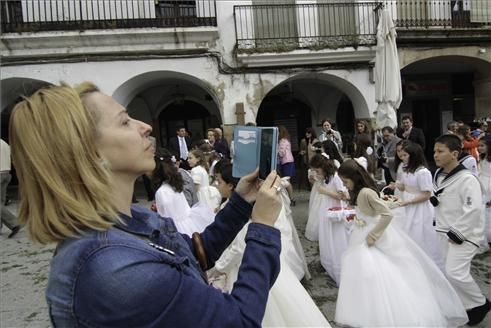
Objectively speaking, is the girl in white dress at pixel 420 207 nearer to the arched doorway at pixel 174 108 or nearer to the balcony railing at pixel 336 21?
the balcony railing at pixel 336 21

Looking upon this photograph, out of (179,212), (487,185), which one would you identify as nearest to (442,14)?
(487,185)

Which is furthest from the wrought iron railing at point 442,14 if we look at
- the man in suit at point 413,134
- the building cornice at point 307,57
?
the man in suit at point 413,134

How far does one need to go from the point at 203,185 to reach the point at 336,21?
8.73 meters

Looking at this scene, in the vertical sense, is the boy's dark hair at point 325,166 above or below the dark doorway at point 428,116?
below

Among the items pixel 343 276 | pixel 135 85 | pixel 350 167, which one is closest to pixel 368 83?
pixel 135 85

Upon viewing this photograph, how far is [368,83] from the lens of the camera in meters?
11.8

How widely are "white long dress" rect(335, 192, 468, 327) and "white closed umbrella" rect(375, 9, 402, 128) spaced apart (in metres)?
5.75

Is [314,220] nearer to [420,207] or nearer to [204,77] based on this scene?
[420,207]

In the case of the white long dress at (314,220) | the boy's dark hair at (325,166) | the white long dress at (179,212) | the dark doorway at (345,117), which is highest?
the dark doorway at (345,117)

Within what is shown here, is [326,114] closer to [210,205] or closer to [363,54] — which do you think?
[363,54]

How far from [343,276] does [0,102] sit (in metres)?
11.2

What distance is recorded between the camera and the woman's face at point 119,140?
45.1 inches

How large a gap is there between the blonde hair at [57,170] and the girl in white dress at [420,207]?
13.9 ft

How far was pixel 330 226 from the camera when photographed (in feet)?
16.8
